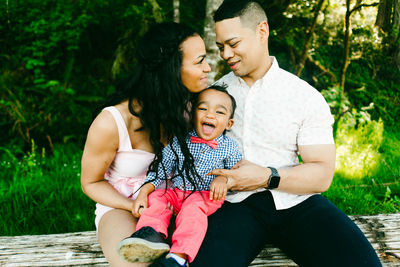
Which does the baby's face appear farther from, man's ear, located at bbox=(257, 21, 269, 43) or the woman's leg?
the woman's leg

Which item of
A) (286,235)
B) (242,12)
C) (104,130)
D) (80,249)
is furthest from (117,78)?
(286,235)

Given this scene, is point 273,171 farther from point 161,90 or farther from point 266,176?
point 161,90

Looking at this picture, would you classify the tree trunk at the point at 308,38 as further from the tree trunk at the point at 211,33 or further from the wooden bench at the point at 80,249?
the wooden bench at the point at 80,249

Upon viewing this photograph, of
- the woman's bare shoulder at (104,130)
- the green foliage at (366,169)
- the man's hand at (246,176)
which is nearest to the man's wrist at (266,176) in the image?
the man's hand at (246,176)

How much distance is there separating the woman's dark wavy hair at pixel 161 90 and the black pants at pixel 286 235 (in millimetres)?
350

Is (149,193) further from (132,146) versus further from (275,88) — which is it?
(275,88)

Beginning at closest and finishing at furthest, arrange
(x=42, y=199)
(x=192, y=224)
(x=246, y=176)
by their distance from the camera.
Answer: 1. (x=192, y=224)
2. (x=246, y=176)
3. (x=42, y=199)

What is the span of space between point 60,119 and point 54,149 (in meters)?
0.72

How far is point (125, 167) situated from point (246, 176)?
0.83 metres

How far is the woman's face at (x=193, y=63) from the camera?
220 cm

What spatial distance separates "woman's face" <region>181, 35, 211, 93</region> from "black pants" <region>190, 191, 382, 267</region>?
88cm

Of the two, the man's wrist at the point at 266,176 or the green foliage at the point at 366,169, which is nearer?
the man's wrist at the point at 266,176

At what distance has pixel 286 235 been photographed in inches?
83.4

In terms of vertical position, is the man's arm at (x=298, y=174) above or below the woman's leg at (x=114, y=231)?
above
